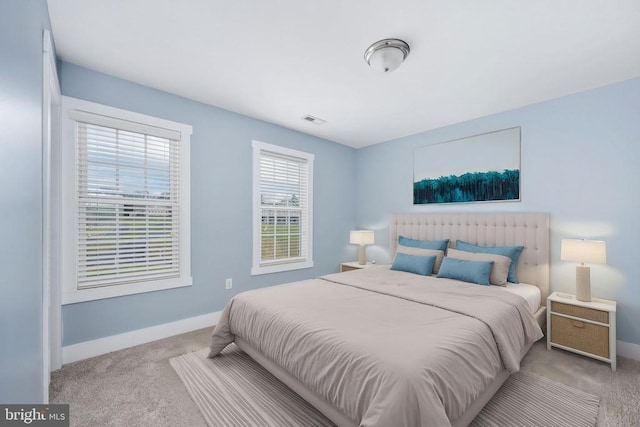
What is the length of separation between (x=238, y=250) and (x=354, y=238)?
6.02 ft

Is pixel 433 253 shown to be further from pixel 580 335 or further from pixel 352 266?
pixel 580 335

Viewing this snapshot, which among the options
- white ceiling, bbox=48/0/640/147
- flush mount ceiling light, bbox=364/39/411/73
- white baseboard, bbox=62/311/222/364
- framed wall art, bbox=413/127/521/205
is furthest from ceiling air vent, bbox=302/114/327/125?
white baseboard, bbox=62/311/222/364

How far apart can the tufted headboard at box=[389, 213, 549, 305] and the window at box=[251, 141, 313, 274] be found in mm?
1635

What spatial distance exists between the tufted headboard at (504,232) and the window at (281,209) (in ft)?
5.37

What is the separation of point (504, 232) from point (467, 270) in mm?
794

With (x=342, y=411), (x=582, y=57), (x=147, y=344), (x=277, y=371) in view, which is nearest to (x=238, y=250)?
(x=147, y=344)

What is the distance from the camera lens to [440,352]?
141cm

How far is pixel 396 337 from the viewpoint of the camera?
154cm

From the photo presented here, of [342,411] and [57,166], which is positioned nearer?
[342,411]

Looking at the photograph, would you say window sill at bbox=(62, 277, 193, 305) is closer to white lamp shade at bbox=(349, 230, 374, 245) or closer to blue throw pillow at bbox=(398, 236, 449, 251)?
white lamp shade at bbox=(349, 230, 374, 245)

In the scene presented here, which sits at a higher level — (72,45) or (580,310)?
(72,45)

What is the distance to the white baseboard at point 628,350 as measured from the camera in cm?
245

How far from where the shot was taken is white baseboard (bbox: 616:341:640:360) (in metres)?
2.45

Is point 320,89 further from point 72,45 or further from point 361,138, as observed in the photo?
point 72,45
